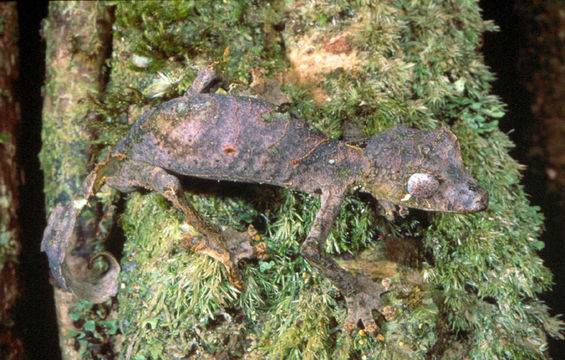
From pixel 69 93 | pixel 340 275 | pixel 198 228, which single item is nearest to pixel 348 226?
pixel 340 275

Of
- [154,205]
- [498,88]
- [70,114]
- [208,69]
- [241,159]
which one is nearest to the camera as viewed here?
[241,159]

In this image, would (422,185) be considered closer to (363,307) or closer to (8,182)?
(363,307)

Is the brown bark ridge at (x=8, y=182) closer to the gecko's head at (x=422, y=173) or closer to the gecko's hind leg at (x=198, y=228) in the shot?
the gecko's hind leg at (x=198, y=228)

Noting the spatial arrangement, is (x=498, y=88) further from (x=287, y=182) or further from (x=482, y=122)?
(x=287, y=182)

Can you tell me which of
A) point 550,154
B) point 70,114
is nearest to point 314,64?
point 70,114

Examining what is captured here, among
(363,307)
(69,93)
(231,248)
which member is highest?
(69,93)

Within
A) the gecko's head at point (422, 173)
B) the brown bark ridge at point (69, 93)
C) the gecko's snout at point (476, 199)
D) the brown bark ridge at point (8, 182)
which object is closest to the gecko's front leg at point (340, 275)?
the gecko's head at point (422, 173)

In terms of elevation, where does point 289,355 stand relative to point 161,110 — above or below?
below

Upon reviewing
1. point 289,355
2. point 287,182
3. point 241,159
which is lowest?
point 289,355
